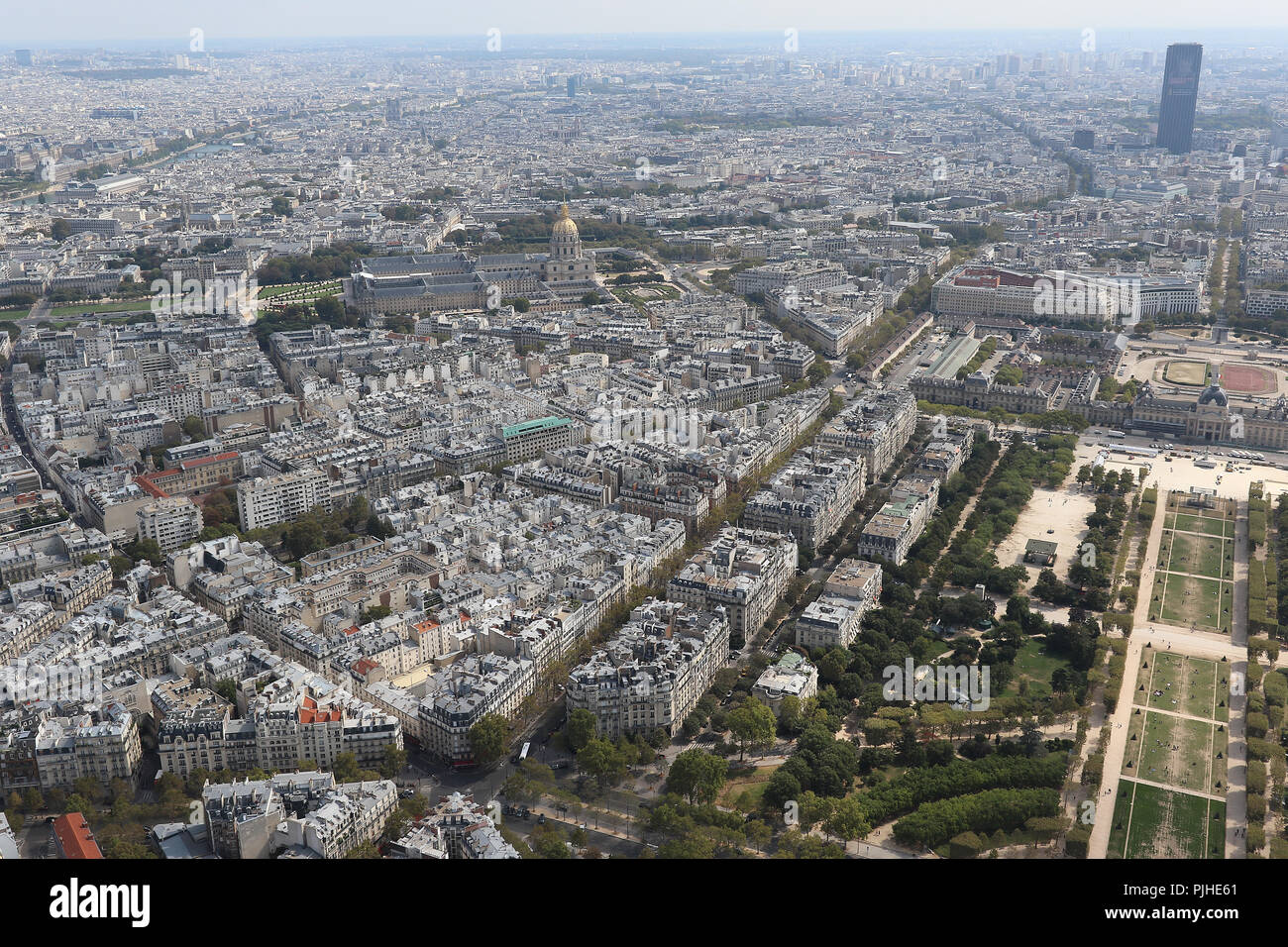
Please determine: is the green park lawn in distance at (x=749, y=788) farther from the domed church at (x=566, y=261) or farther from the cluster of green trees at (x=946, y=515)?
the domed church at (x=566, y=261)

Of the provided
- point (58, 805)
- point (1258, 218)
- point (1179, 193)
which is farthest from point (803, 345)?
point (1179, 193)

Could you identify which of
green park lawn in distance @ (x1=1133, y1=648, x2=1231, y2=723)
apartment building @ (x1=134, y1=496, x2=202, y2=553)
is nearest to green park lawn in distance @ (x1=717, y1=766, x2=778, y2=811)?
green park lawn in distance @ (x1=1133, y1=648, x2=1231, y2=723)

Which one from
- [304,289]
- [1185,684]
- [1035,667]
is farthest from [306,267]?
[1185,684]

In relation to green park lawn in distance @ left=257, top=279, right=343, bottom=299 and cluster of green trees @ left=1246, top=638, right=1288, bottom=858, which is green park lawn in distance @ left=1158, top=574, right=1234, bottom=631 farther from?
green park lawn in distance @ left=257, top=279, right=343, bottom=299

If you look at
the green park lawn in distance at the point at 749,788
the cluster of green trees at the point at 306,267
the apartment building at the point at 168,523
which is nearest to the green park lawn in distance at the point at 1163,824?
the green park lawn in distance at the point at 749,788

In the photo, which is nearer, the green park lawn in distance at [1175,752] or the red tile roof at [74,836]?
the red tile roof at [74,836]

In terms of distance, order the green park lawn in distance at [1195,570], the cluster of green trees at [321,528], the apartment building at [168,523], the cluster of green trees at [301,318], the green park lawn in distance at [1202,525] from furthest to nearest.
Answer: the cluster of green trees at [301,318] → the green park lawn in distance at [1202,525] → the apartment building at [168,523] → the cluster of green trees at [321,528] → the green park lawn in distance at [1195,570]
